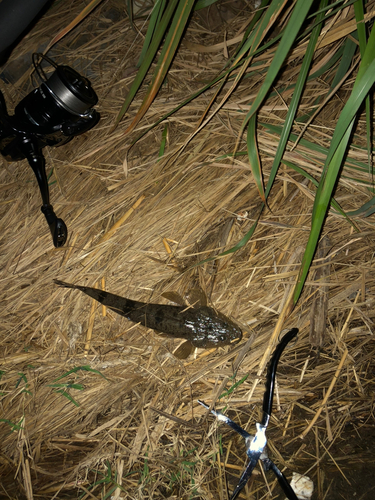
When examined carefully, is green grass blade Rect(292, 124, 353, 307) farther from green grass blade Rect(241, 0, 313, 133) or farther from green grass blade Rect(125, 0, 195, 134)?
green grass blade Rect(125, 0, 195, 134)

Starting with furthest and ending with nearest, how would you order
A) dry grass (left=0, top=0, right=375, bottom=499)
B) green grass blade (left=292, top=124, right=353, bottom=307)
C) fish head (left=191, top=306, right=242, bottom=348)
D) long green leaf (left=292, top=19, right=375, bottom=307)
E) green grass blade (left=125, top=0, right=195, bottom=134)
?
1. fish head (left=191, top=306, right=242, bottom=348)
2. dry grass (left=0, top=0, right=375, bottom=499)
3. green grass blade (left=125, top=0, right=195, bottom=134)
4. green grass blade (left=292, top=124, right=353, bottom=307)
5. long green leaf (left=292, top=19, right=375, bottom=307)

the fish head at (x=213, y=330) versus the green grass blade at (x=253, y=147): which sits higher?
the green grass blade at (x=253, y=147)

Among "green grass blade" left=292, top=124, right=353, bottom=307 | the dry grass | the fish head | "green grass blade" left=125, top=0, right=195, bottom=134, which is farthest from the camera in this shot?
the fish head

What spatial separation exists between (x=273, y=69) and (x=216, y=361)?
5.43 ft

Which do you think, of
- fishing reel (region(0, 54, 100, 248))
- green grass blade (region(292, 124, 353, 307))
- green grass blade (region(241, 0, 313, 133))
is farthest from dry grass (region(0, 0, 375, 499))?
green grass blade (region(241, 0, 313, 133))

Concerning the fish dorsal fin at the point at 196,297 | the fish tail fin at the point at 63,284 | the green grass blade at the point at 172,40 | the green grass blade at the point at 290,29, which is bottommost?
the fish dorsal fin at the point at 196,297

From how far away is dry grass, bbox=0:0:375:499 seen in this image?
6.83ft

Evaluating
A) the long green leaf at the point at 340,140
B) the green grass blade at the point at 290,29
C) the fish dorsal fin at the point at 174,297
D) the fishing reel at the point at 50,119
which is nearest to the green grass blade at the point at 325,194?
the long green leaf at the point at 340,140

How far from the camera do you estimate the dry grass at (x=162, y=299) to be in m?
2.08

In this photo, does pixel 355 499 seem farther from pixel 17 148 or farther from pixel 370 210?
pixel 17 148

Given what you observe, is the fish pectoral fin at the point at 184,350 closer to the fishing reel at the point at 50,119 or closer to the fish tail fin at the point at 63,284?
the fish tail fin at the point at 63,284

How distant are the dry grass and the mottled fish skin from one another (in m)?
0.07

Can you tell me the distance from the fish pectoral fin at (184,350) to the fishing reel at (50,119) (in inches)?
41.5

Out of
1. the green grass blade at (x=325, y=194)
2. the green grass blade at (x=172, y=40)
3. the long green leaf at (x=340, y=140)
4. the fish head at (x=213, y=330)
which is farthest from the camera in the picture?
the fish head at (x=213, y=330)
